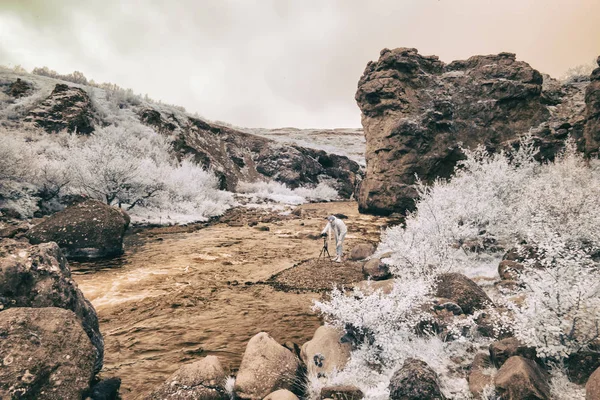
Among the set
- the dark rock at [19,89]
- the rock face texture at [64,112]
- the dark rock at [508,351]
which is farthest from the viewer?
the dark rock at [19,89]

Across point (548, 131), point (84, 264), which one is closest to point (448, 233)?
point (84, 264)

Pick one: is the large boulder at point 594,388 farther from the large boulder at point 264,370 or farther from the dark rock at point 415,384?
the large boulder at point 264,370

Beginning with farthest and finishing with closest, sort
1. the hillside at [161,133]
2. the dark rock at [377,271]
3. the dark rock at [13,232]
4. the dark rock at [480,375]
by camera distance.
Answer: the hillside at [161,133]
the dark rock at [13,232]
the dark rock at [377,271]
the dark rock at [480,375]

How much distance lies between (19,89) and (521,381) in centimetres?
3513

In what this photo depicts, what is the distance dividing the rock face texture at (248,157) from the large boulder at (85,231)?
64.0 feet

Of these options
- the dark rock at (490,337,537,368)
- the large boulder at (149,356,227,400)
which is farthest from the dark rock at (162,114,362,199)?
the dark rock at (490,337,537,368)

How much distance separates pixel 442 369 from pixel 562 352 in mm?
1291

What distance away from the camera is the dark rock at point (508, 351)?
11.2 ft

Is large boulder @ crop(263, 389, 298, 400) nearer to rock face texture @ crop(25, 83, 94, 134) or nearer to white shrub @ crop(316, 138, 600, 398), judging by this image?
white shrub @ crop(316, 138, 600, 398)

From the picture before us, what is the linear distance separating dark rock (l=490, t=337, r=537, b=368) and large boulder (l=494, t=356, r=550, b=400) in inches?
7.9

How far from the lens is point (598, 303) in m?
3.38

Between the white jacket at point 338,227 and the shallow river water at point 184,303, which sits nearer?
the shallow river water at point 184,303

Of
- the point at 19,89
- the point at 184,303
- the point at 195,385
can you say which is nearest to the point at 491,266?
the point at 195,385

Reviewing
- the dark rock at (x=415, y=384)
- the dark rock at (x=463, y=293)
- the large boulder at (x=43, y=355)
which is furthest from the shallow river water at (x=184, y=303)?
the dark rock at (x=463, y=293)
